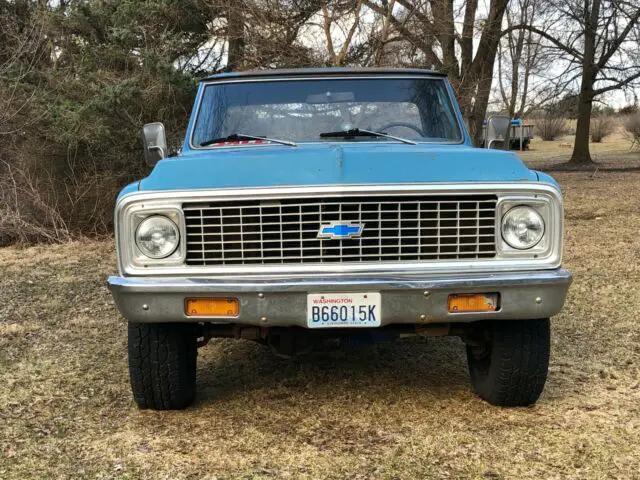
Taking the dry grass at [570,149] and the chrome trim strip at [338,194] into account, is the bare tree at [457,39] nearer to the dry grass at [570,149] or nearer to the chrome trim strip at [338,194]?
the chrome trim strip at [338,194]

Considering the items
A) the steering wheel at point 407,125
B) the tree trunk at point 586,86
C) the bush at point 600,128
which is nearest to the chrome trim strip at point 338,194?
the steering wheel at point 407,125

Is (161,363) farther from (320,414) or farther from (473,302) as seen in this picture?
(473,302)

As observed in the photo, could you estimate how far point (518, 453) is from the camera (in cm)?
316

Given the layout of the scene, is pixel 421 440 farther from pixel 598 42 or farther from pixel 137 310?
pixel 598 42

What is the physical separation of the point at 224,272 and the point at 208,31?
32.6 ft

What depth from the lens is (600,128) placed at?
136ft

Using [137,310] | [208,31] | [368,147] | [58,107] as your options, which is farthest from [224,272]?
[208,31]

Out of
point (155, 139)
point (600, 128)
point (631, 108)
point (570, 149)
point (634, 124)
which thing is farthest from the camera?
point (600, 128)

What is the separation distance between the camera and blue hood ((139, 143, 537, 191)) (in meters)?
3.12

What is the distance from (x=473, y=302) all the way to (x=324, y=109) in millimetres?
1730

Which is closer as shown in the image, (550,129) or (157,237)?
(157,237)

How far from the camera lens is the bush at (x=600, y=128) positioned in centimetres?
4131

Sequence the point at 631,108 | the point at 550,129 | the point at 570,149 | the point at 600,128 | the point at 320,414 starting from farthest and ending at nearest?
1. the point at 550,129
2. the point at 600,128
3. the point at 570,149
4. the point at 631,108
5. the point at 320,414

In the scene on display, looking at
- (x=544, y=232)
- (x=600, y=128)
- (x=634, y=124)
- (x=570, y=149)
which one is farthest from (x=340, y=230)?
(x=600, y=128)
